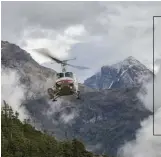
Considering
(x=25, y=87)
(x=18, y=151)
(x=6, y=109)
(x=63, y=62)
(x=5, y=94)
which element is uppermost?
(x=25, y=87)

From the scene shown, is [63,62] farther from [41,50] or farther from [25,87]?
[25,87]

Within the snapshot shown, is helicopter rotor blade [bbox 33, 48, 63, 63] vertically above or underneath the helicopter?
above

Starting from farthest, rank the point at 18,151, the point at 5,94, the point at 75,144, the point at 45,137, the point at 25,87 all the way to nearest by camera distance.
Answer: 1. the point at 25,87
2. the point at 5,94
3. the point at 75,144
4. the point at 45,137
5. the point at 18,151

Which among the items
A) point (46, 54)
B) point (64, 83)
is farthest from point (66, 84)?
point (46, 54)

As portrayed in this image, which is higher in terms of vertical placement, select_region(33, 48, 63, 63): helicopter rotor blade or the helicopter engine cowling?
select_region(33, 48, 63, 63): helicopter rotor blade

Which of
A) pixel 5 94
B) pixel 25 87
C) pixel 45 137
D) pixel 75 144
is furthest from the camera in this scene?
pixel 25 87

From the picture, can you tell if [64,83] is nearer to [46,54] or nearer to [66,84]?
[66,84]

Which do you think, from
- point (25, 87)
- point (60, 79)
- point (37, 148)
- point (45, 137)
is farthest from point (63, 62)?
point (25, 87)

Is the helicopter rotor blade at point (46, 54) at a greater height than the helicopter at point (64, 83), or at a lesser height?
greater

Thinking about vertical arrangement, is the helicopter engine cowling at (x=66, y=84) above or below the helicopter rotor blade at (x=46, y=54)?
below

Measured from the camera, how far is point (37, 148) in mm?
78438

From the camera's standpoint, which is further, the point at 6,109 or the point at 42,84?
the point at 42,84

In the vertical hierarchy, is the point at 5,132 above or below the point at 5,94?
below

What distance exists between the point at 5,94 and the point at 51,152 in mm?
76717
